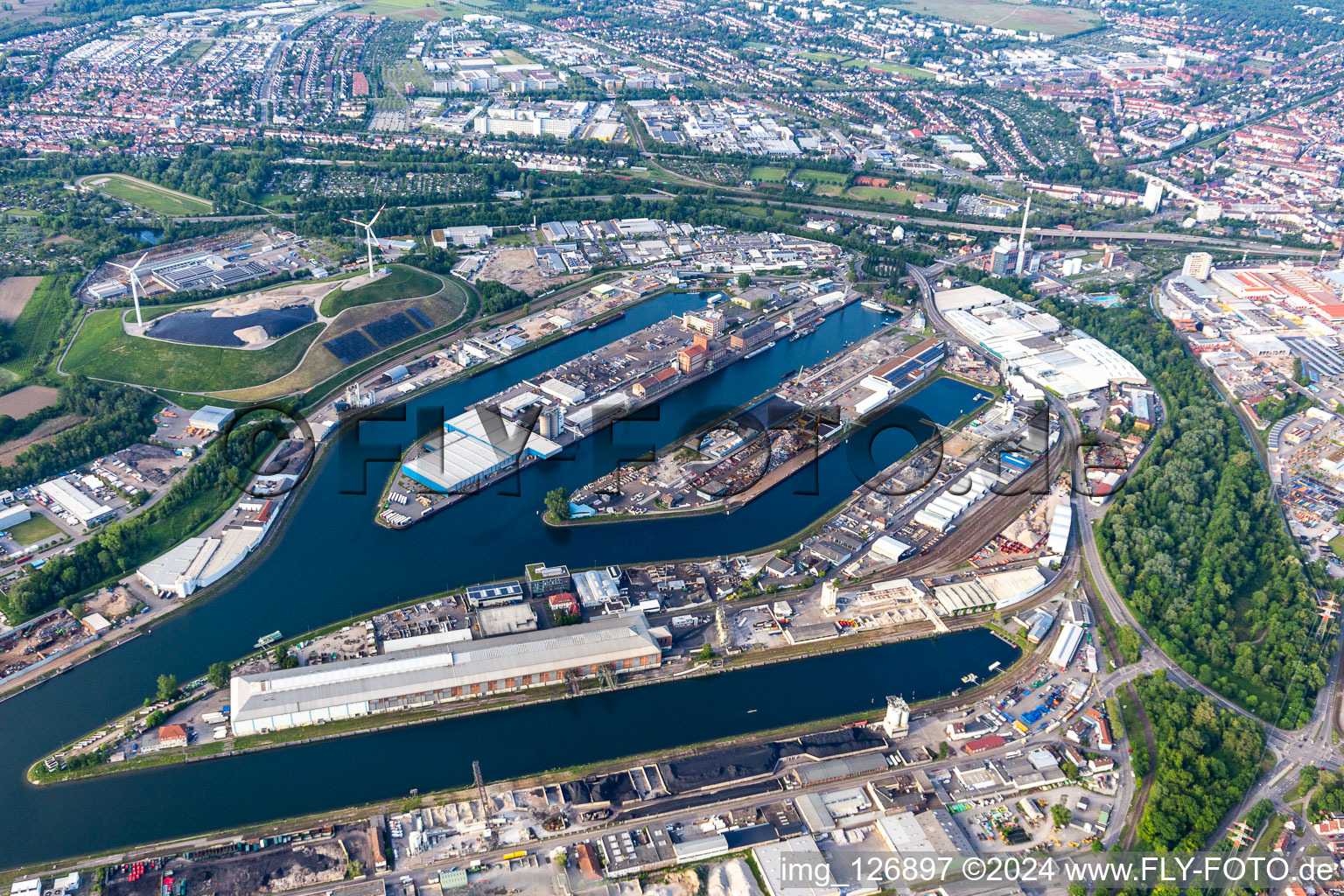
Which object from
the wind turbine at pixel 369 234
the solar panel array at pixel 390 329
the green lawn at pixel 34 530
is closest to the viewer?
the green lawn at pixel 34 530

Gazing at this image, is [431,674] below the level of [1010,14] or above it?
below

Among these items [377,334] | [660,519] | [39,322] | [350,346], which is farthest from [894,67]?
[39,322]

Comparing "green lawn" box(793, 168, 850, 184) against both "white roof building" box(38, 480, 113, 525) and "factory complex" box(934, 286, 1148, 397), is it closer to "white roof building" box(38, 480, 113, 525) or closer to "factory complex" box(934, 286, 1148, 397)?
"factory complex" box(934, 286, 1148, 397)

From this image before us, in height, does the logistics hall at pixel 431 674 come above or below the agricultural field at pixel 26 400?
below

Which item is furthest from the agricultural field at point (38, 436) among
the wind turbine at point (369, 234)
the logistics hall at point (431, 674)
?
the logistics hall at point (431, 674)

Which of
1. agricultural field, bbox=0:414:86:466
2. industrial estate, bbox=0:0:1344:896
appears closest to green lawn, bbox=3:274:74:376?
industrial estate, bbox=0:0:1344:896

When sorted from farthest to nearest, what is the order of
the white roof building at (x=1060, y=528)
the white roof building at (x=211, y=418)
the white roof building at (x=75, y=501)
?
the white roof building at (x=211, y=418)
the white roof building at (x=1060, y=528)
the white roof building at (x=75, y=501)

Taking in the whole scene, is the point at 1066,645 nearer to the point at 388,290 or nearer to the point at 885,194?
the point at 388,290

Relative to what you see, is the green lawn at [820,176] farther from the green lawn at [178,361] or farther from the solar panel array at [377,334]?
the green lawn at [178,361]
